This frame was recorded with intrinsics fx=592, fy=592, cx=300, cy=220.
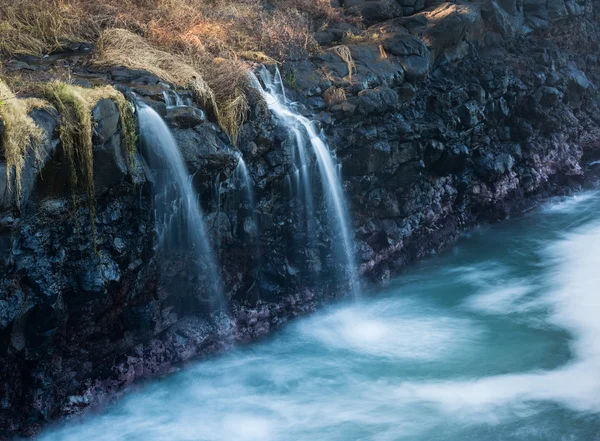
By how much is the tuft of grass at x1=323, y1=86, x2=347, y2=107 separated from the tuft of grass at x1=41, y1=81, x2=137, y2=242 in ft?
Answer: 14.8

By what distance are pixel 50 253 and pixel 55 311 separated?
0.67m

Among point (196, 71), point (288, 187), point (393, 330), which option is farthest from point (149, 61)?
point (393, 330)

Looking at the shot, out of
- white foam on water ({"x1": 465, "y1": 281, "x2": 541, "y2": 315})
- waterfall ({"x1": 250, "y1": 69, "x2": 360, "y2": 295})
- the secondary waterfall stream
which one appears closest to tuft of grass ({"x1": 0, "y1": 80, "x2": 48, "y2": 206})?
the secondary waterfall stream

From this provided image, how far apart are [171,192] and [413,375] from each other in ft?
13.4

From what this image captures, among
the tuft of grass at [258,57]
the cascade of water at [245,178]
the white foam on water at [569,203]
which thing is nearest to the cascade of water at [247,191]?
the cascade of water at [245,178]

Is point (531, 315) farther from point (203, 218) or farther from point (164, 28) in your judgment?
point (164, 28)

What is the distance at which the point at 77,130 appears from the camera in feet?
22.1

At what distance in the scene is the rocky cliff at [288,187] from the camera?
22.6ft

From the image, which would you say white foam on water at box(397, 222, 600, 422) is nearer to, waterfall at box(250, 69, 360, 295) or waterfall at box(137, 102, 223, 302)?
waterfall at box(250, 69, 360, 295)

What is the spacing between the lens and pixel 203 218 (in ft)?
28.0

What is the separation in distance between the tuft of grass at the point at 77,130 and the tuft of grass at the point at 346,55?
5423 millimetres

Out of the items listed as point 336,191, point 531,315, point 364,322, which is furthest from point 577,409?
point 336,191

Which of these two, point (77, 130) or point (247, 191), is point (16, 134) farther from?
point (247, 191)

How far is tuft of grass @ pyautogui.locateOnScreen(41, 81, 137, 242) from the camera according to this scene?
21.9ft
